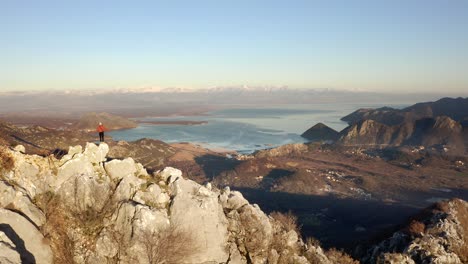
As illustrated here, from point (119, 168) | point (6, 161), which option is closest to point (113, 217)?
point (119, 168)

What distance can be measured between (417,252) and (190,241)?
3895cm

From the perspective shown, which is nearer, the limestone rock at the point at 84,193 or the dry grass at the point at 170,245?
the dry grass at the point at 170,245

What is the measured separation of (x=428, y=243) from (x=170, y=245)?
44.2 meters

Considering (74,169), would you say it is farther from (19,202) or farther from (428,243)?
(428,243)

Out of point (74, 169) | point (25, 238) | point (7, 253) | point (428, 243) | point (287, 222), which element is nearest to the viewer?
point (7, 253)

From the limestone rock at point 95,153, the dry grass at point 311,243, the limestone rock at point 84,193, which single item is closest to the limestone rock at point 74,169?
the limestone rock at point 84,193

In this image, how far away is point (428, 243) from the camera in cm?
5484

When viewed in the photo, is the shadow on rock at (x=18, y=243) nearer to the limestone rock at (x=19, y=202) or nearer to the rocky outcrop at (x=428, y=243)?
the limestone rock at (x=19, y=202)

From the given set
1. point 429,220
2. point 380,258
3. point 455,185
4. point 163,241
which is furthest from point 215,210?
point 455,185

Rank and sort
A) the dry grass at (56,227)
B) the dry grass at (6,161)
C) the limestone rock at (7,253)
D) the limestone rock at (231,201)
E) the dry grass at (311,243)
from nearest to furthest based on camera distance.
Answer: the limestone rock at (7,253)
the dry grass at (56,227)
the dry grass at (6,161)
the limestone rock at (231,201)
the dry grass at (311,243)

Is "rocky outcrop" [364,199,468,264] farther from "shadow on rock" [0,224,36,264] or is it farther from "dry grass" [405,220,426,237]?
"shadow on rock" [0,224,36,264]

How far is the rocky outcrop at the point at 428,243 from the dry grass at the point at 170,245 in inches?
1211

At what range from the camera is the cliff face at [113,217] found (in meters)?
24.7

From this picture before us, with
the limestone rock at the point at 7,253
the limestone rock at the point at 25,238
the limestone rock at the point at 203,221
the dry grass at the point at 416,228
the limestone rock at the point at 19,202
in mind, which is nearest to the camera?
the limestone rock at the point at 7,253
